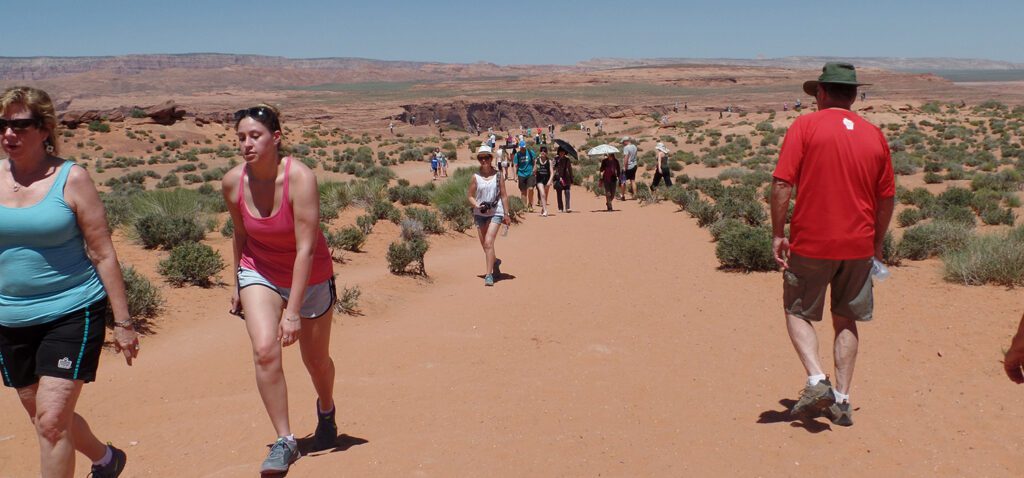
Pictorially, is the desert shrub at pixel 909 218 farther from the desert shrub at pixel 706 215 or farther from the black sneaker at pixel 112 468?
the black sneaker at pixel 112 468

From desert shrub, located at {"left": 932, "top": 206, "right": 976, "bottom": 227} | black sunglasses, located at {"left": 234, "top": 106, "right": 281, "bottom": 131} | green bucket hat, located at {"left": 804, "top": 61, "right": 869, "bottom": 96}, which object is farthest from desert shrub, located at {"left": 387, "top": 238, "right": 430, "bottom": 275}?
desert shrub, located at {"left": 932, "top": 206, "right": 976, "bottom": 227}

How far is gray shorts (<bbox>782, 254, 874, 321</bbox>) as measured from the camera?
4.22 meters

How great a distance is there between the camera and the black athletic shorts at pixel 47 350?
3.18m

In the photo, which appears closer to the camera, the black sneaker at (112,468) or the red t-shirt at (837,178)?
the black sneaker at (112,468)

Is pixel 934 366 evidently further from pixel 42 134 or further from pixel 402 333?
pixel 42 134

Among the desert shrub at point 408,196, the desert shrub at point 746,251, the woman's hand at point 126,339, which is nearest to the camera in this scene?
the woman's hand at point 126,339

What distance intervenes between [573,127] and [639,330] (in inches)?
1998

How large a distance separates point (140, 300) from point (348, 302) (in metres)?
2.01

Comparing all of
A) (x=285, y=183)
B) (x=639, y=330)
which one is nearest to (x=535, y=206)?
(x=639, y=330)

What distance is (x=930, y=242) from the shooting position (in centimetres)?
1015

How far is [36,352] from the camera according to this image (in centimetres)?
321

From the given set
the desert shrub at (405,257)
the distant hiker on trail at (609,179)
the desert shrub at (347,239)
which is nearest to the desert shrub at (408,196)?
the distant hiker on trail at (609,179)

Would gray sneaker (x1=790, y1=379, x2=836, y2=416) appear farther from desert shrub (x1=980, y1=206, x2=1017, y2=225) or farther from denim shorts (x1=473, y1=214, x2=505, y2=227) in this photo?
desert shrub (x1=980, y1=206, x2=1017, y2=225)

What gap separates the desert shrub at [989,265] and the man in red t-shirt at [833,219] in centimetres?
478
